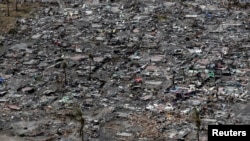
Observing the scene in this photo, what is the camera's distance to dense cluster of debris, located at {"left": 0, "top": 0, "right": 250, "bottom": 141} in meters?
6.78

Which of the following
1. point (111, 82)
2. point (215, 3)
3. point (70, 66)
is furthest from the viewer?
point (215, 3)

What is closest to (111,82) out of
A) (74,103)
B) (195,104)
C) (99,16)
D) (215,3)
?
(74,103)

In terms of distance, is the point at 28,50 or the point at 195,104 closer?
the point at 195,104

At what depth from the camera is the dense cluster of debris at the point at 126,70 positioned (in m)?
6.78

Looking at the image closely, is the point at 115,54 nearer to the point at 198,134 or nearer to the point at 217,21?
the point at 217,21

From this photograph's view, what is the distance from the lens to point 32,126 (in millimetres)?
6844

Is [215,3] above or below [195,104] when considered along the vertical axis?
above

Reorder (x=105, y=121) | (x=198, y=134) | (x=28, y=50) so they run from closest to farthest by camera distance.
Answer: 1. (x=198, y=134)
2. (x=105, y=121)
3. (x=28, y=50)

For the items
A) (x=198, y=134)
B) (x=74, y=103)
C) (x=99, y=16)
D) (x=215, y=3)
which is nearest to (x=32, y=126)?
(x=74, y=103)

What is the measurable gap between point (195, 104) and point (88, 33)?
131 inches

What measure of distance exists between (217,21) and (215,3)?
1.05 metres

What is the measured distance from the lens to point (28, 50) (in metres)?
9.22

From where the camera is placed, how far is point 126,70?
8250 mm

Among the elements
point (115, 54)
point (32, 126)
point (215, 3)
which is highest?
point (215, 3)
